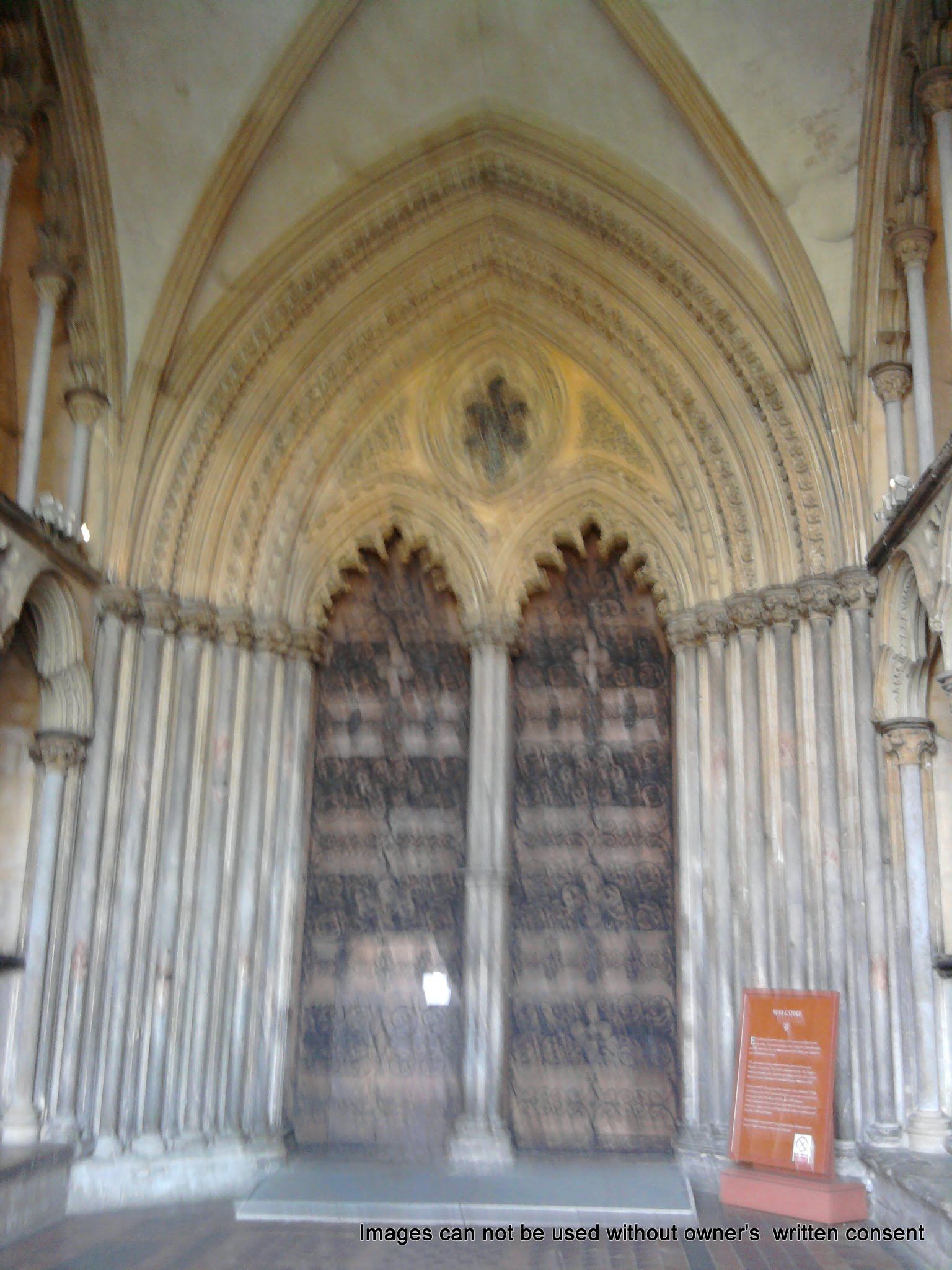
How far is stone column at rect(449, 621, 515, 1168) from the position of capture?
844cm

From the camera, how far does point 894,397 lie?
26.4 feet

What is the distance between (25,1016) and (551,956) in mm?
3735

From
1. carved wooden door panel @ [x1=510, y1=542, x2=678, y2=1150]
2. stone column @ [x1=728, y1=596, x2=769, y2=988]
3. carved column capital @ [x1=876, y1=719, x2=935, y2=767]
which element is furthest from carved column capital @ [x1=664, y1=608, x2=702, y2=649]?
carved column capital @ [x1=876, y1=719, x2=935, y2=767]

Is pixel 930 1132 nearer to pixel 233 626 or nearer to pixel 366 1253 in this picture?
pixel 366 1253

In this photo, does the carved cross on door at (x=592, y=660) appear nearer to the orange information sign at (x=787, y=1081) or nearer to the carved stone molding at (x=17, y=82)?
the orange information sign at (x=787, y=1081)

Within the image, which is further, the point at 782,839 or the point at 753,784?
the point at 753,784

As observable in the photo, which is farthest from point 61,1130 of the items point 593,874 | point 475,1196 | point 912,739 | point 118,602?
point 912,739

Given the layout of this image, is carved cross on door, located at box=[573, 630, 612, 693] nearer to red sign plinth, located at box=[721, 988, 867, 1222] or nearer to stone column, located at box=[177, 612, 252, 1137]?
stone column, located at box=[177, 612, 252, 1137]

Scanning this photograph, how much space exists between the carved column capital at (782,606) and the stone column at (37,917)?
192 inches

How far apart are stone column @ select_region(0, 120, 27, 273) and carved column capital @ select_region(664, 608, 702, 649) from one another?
5.26m

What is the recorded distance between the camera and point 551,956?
903 centimetres

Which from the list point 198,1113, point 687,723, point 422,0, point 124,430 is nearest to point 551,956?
point 687,723

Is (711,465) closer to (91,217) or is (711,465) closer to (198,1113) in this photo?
(91,217)

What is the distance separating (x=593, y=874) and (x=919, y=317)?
4.59 metres
